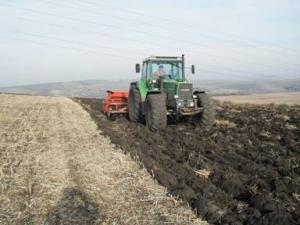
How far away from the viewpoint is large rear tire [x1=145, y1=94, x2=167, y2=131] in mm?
13031

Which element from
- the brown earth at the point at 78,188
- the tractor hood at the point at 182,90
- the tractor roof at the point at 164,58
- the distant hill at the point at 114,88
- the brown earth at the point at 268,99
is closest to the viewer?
the brown earth at the point at 78,188

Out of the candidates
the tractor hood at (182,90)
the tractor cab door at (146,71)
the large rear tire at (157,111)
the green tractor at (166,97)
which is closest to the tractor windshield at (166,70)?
the green tractor at (166,97)

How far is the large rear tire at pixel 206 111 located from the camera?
44.3 feet

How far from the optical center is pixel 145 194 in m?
6.38

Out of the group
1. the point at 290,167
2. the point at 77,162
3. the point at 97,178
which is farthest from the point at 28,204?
the point at 290,167

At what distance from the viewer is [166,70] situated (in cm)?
1484

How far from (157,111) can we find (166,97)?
4.01 ft

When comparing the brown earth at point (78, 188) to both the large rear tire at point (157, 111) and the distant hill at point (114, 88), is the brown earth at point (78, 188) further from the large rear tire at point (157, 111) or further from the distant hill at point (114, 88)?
the distant hill at point (114, 88)

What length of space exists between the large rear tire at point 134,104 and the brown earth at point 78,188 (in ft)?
13.5

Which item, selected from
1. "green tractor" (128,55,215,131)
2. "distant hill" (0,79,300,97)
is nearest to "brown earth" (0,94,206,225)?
"green tractor" (128,55,215,131)

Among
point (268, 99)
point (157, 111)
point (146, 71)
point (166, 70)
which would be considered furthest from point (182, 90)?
point (268, 99)

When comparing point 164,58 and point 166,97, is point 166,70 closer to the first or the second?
point 164,58

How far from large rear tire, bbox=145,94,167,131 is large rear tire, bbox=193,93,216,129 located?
1.17 m

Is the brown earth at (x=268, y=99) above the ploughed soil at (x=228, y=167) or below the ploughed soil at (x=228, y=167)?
below
